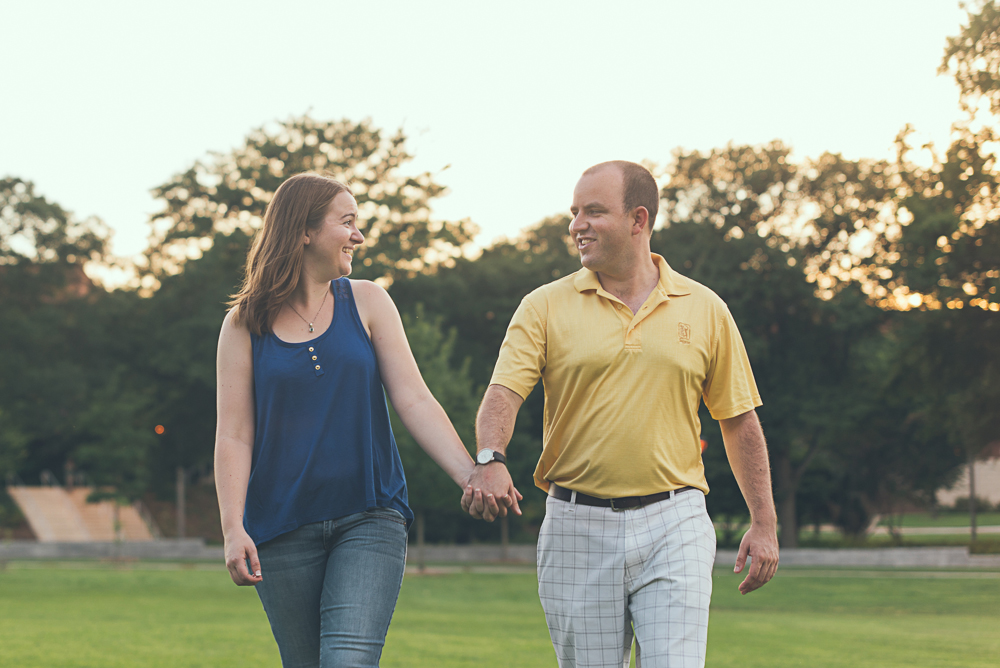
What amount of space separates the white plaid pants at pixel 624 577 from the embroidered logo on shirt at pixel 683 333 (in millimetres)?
567

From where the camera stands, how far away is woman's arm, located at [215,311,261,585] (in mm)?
3545

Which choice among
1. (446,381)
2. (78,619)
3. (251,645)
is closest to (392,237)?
(446,381)

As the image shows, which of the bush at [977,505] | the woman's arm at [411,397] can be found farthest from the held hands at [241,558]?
the bush at [977,505]

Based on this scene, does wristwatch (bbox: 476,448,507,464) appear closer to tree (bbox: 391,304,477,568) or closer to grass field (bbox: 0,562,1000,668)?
grass field (bbox: 0,562,1000,668)

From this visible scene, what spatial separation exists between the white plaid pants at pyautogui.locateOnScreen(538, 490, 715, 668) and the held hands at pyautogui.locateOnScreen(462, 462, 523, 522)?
1.32 ft

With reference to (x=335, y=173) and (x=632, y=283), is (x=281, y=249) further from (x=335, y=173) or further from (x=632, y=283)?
(x=335, y=173)

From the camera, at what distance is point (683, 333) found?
406 cm

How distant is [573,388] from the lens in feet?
13.2

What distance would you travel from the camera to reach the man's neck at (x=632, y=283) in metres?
4.17

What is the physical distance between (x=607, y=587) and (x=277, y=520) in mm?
1248

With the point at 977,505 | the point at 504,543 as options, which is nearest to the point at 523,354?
the point at 504,543

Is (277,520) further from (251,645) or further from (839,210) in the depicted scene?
(839,210)

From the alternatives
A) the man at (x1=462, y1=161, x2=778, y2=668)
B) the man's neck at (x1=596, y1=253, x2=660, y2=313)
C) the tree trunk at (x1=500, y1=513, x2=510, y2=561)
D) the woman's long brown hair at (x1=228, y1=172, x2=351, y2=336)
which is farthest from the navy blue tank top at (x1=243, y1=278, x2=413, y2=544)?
the tree trunk at (x1=500, y1=513, x2=510, y2=561)

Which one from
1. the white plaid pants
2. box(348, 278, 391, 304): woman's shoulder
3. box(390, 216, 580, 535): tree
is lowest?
the white plaid pants
